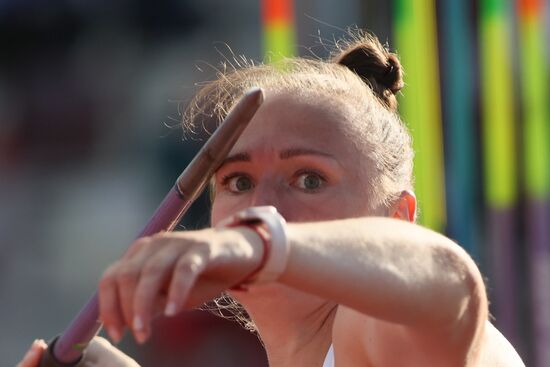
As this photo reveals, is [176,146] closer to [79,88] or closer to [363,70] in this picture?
[79,88]

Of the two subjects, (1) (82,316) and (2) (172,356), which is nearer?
(1) (82,316)

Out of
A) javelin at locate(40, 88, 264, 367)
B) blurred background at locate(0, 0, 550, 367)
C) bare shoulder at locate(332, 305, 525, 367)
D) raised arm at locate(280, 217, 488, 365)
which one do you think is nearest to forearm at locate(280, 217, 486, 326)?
raised arm at locate(280, 217, 488, 365)

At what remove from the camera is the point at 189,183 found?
5.61ft

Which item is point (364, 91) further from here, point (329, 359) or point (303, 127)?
point (329, 359)

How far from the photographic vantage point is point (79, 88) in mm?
5906

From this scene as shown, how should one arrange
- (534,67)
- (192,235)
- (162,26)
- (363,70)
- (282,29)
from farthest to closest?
(162,26), (282,29), (534,67), (363,70), (192,235)

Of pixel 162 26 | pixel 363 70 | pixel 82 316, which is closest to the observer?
pixel 82 316

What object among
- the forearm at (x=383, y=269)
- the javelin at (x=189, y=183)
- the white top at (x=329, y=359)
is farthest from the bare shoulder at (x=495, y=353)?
the javelin at (x=189, y=183)

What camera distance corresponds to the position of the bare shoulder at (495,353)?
1.98 metres

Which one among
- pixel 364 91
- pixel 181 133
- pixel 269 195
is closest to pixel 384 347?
pixel 269 195

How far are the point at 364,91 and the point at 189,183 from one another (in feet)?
2.97

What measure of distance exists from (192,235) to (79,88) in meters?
4.77

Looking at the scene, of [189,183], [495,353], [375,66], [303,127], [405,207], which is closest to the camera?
[189,183]

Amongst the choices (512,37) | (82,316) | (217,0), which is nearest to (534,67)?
(512,37)
